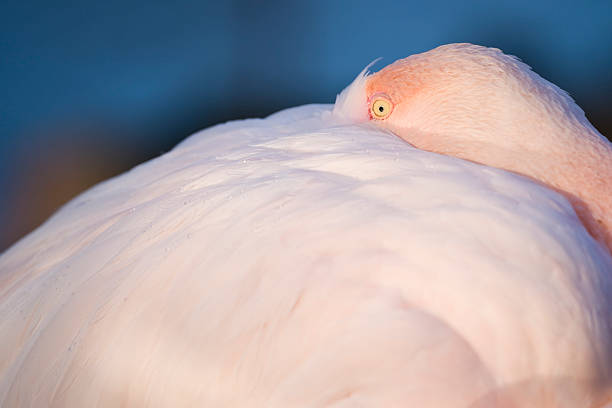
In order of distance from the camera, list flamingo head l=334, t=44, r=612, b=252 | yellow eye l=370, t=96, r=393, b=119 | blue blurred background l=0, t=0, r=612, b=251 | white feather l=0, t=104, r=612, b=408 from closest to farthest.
Result: white feather l=0, t=104, r=612, b=408, flamingo head l=334, t=44, r=612, b=252, yellow eye l=370, t=96, r=393, b=119, blue blurred background l=0, t=0, r=612, b=251

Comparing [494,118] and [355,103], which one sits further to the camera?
[355,103]

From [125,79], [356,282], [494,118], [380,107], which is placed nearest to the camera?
[356,282]

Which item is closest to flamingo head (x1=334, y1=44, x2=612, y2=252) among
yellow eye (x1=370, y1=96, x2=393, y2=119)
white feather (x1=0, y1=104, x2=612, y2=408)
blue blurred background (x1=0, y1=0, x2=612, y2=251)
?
yellow eye (x1=370, y1=96, x2=393, y2=119)

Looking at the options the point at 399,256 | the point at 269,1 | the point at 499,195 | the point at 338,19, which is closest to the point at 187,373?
the point at 399,256

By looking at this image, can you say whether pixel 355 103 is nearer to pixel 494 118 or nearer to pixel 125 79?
pixel 494 118

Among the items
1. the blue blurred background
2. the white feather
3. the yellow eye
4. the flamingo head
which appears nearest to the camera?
the white feather

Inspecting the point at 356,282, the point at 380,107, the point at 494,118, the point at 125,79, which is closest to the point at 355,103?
the point at 380,107

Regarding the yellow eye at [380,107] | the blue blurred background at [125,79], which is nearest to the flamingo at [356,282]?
the yellow eye at [380,107]

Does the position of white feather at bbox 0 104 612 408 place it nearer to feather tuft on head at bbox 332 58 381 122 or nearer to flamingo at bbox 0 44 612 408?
flamingo at bbox 0 44 612 408
